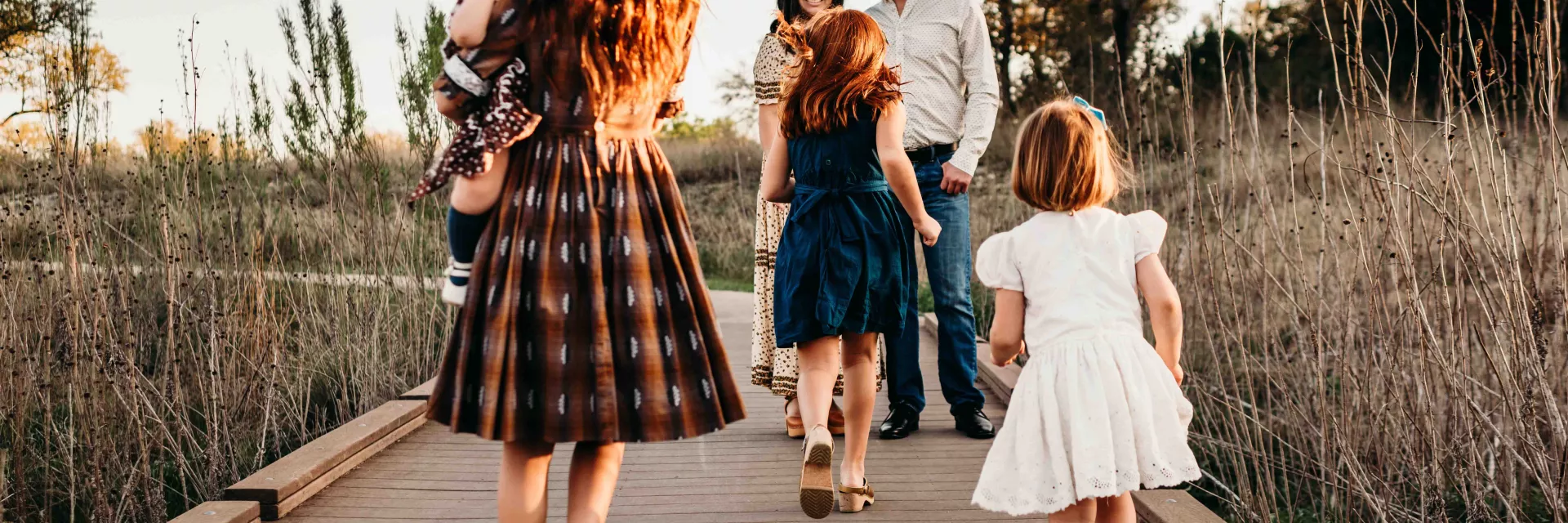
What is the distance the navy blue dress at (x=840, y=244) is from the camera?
119 inches

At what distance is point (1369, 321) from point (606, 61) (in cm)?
186

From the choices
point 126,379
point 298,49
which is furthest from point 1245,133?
point 126,379

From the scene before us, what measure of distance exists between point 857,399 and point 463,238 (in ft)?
4.28

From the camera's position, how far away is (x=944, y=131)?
3.90 m

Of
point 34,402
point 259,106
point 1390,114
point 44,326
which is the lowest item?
point 34,402

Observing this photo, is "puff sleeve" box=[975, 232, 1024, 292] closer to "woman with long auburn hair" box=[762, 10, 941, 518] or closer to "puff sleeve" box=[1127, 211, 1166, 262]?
"puff sleeve" box=[1127, 211, 1166, 262]

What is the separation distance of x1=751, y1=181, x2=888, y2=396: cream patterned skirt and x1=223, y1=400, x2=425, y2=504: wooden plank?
4.12ft

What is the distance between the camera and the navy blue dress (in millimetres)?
3016

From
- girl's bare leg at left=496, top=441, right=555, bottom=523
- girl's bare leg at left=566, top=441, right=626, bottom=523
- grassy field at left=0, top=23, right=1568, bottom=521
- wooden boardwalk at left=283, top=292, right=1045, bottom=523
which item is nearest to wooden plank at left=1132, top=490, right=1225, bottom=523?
grassy field at left=0, top=23, right=1568, bottom=521

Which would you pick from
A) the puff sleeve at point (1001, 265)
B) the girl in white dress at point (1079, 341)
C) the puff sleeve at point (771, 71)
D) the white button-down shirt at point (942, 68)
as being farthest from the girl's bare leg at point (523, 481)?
the white button-down shirt at point (942, 68)

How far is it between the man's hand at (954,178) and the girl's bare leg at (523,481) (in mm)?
2007

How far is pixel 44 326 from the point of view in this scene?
12.5 ft

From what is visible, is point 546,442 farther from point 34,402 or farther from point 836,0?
point 34,402

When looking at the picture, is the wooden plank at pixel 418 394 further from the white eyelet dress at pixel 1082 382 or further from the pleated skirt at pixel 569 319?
the white eyelet dress at pixel 1082 382
